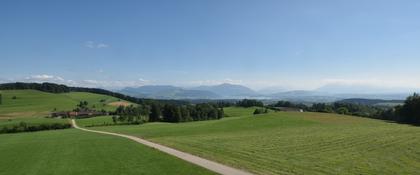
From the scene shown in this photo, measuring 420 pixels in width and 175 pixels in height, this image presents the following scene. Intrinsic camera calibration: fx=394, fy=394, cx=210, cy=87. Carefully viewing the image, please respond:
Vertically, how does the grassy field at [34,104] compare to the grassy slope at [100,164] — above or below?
above

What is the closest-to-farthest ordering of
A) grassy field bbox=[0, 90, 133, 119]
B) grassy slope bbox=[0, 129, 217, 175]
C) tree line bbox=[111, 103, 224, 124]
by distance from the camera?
grassy slope bbox=[0, 129, 217, 175], tree line bbox=[111, 103, 224, 124], grassy field bbox=[0, 90, 133, 119]

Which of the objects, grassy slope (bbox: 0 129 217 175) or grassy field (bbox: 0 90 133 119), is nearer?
grassy slope (bbox: 0 129 217 175)

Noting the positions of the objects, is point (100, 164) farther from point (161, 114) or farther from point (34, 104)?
point (34, 104)

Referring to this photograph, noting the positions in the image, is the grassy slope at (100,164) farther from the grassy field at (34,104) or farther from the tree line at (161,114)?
the grassy field at (34,104)

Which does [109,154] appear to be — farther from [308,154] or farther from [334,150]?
[334,150]

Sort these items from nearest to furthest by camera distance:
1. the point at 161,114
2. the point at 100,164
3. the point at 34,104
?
the point at 100,164, the point at 161,114, the point at 34,104

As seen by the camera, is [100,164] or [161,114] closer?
[100,164]

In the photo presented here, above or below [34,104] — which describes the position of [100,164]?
below

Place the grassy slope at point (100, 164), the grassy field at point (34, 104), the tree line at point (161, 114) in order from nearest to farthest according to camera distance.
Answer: the grassy slope at point (100, 164) → the tree line at point (161, 114) → the grassy field at point (34, 104)

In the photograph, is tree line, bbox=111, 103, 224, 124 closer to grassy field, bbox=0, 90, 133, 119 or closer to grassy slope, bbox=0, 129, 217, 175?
grassy field, bbox=0, 90, 133, 119

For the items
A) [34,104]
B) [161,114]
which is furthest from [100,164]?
[34,104]

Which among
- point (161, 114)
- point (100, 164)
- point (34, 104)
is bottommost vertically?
point (100, 164)

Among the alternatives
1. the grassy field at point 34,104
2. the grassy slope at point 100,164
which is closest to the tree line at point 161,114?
the grassy field at point 34,104

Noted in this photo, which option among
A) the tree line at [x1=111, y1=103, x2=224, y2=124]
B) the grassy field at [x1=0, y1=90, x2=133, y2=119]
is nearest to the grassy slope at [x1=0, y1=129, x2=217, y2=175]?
the tree line at [x1=111, y1=103, x2=224, y2=124]
